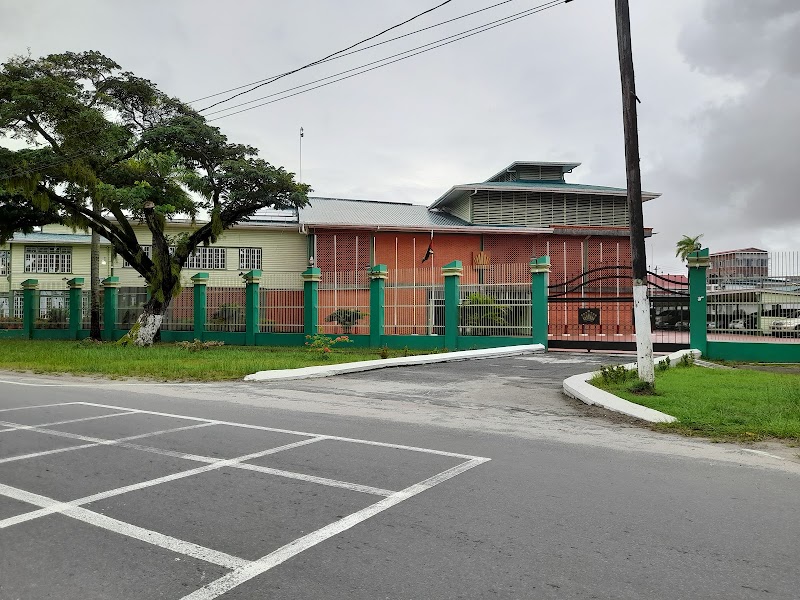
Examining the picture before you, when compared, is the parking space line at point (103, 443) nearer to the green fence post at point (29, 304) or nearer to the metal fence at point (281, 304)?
the metal fence at point (281, 304)

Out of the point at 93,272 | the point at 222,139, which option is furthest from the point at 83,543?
the point at 93,272

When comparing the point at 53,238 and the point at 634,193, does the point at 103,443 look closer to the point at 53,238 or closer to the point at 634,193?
the point at 634,193

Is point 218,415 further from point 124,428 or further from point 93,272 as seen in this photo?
point 93,272

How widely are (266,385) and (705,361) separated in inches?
474

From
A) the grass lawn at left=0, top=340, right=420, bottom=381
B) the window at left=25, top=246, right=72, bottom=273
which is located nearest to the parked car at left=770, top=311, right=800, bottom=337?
the grass lawn at left=0, top=340, right=420, bottom=381

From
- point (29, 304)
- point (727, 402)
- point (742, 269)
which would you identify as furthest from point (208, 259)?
point (727, 402)

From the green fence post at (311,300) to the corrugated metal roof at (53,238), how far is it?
1808 centimetres

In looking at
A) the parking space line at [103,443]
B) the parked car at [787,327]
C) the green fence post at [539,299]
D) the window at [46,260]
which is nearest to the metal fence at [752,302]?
the parked car at [787,327]

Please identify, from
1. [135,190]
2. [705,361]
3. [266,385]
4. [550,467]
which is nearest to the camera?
[550,467]

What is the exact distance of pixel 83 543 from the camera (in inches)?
151

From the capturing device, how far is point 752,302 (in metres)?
17.2

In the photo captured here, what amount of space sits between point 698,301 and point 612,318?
434cm

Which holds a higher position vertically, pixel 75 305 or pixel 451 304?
pixel 75 305

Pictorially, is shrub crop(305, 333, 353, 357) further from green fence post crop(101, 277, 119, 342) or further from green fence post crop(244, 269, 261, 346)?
green fence post crop(101, 277, 119, 342)
